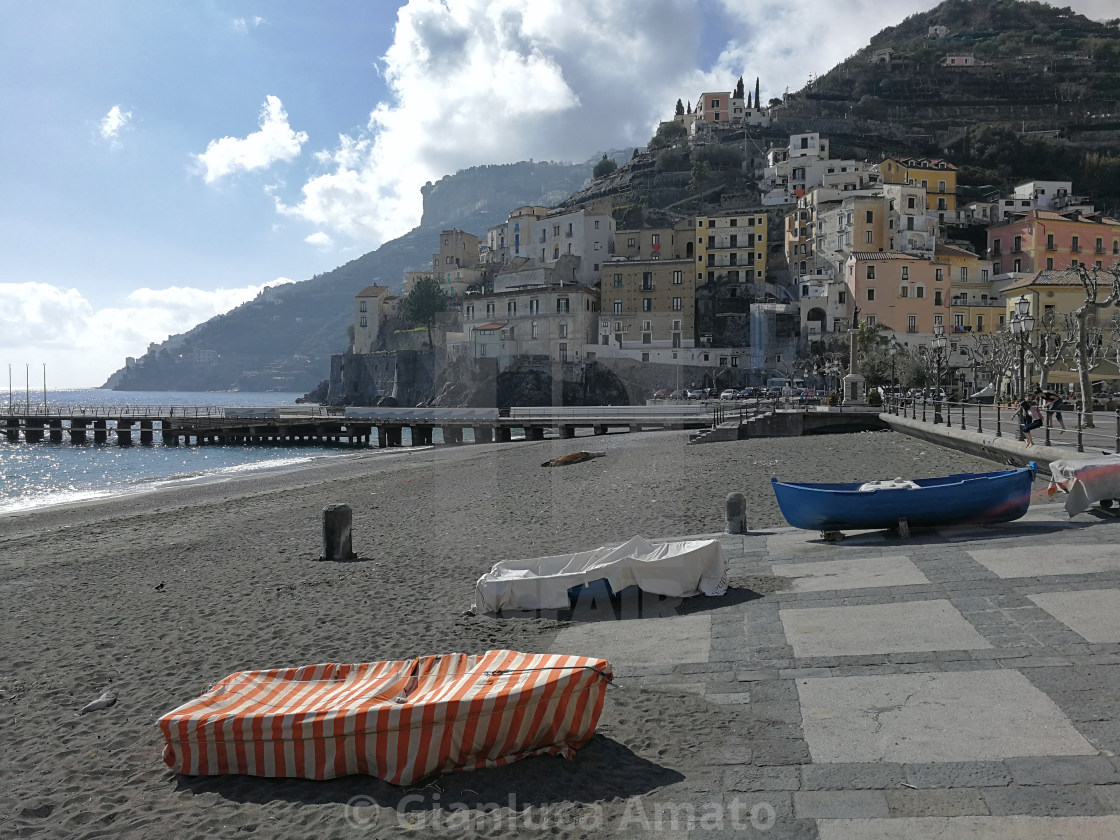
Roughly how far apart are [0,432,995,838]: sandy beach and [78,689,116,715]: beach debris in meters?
0.10

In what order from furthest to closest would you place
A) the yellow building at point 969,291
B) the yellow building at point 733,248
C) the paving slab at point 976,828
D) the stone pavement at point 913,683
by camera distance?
the yellow building at point 733,248
the yellow building at point 969,291
the stone pavement at point 913,683
the paving slab at point 976,828

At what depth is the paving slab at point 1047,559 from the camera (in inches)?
356

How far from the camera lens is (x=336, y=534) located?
14344mm

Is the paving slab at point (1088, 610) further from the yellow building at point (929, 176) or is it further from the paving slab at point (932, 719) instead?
the yellow building at point (929, 176)

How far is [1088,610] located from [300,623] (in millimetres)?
8209

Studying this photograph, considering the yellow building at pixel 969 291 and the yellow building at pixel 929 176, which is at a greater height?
the yellow building at pixel 929 176

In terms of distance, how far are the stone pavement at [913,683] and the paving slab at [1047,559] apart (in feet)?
0.10

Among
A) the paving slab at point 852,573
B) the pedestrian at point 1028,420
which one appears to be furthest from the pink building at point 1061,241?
the paving slab at point 852,573

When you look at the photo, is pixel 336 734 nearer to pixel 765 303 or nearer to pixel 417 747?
pixel 417 747

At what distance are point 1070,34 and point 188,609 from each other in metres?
175

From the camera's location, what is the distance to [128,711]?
7445 mm

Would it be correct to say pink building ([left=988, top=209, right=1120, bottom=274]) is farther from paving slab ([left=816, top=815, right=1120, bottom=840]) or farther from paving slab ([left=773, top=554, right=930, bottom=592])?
paving slab ([left=816, top=815, right=1120, bottom=840])

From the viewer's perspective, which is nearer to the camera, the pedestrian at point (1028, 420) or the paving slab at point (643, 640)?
the paving slab at point (643, 640)

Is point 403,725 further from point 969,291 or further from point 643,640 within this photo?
point 969,291
